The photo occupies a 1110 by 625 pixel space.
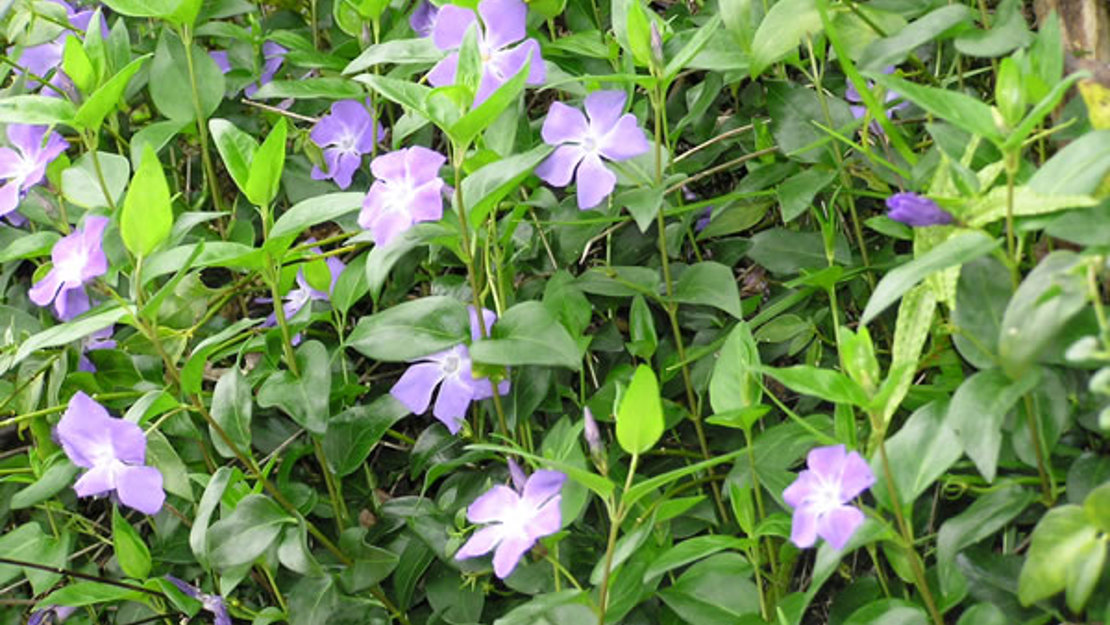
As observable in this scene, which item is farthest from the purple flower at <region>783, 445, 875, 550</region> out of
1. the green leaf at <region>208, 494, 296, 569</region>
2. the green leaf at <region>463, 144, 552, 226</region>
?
the green leaf at <region>208, 494, 296, 569</region>

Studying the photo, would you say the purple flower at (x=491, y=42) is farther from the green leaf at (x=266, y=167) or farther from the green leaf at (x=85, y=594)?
the green leaf at (x=85, y=594)

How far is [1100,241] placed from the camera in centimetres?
94

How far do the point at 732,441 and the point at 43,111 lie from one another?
801 millimetres

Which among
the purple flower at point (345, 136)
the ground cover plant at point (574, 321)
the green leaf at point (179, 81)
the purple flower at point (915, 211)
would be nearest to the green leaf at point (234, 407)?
the ground cover plant at point (574, 321)

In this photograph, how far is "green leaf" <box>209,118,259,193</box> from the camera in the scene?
52.1 inches

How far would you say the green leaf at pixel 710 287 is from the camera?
1.31 metres

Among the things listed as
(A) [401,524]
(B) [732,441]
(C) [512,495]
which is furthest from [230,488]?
(B) [732,441]

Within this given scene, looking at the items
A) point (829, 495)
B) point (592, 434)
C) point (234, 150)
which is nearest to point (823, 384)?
point (829, 495)

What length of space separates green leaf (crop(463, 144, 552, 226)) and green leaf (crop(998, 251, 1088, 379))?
0.41m

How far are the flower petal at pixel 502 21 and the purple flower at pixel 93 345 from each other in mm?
597

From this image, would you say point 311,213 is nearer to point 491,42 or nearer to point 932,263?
point 491,42

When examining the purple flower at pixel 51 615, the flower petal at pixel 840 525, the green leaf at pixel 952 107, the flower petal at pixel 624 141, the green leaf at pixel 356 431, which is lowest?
the purple flower at pixel 51 615

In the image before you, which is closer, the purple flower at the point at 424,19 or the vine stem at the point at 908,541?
the vine stem at the point at 908,541

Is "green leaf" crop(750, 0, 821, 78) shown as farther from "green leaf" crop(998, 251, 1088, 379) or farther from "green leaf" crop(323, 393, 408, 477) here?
"green leaf" crop(323, 393, 408, 477)
